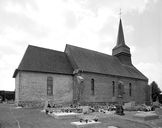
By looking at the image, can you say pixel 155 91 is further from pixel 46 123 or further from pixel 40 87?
pixel 46 123

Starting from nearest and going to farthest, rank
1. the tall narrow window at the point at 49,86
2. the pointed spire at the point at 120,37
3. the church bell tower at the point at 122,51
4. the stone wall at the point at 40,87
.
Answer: the stone wall at the point at 40,87 < the tall narrow window at the point at 49,86 < the church bell tower at the point at 122,51 < the pointed spire at the point at 120,37

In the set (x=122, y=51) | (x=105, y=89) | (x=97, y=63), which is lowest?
(x=105, y=89)

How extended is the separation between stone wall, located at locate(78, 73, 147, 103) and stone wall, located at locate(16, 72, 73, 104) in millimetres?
2153

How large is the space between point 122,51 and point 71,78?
1492cm

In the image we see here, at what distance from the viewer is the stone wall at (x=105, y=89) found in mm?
24528

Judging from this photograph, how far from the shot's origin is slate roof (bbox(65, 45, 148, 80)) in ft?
85.3

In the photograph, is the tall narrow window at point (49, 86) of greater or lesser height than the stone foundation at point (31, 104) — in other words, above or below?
above

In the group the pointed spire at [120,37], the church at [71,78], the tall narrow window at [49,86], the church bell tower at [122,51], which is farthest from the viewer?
the pointed spire at [120,37]

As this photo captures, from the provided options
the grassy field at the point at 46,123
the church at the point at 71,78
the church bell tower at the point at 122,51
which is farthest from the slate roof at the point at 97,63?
the grassy field at the point at 46,123

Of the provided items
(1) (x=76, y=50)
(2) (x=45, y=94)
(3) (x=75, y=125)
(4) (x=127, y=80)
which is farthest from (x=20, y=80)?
(4) (x=127, y=80)

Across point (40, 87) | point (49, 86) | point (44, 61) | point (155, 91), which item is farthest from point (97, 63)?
point (155, 91)

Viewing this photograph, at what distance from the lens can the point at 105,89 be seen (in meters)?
27.1

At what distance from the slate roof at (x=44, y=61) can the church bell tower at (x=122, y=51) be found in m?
13.2

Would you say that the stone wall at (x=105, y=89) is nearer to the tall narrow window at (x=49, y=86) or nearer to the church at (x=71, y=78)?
the church at (x=71, y=78)
